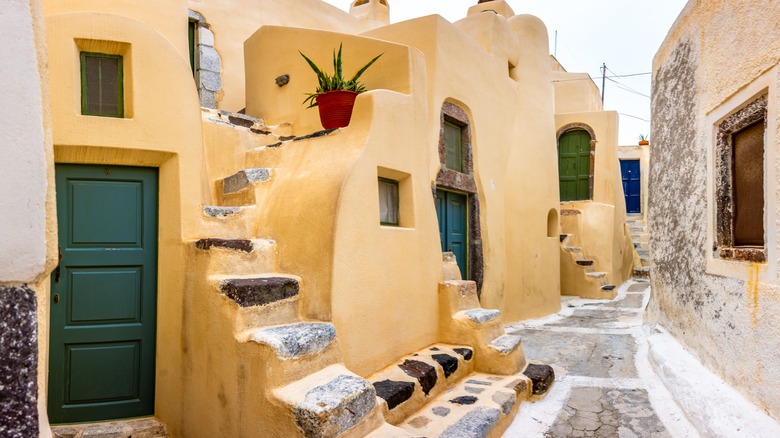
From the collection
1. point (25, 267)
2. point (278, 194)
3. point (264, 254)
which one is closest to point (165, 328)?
point (264, 254)

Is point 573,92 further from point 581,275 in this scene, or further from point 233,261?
point 233,261

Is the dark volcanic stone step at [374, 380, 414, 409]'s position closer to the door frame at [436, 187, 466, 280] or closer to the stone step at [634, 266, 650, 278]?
the door frame at [436, 187, 466, 280]

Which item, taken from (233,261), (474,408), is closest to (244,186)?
(233,261)

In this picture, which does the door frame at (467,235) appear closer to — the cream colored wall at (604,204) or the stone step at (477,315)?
the stone step at (477,315)

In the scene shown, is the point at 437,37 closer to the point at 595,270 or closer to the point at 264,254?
the point at 264,254

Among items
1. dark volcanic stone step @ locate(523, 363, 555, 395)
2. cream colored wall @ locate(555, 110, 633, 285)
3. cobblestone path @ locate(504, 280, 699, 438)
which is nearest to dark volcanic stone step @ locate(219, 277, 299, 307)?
cobblestone path @ locate(504, 280, 699, 438)

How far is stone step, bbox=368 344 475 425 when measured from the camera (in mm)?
3588

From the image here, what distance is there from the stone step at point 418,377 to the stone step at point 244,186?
176cm

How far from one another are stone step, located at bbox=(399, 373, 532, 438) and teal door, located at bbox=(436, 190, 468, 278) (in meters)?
2.42

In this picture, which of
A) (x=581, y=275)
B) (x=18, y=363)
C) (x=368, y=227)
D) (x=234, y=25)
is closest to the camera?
(x=18, y=363)

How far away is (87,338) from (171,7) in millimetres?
3106

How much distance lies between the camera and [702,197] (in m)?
4.26

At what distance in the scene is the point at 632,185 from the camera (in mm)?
19469

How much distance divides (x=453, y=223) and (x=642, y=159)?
15233 millimetres
